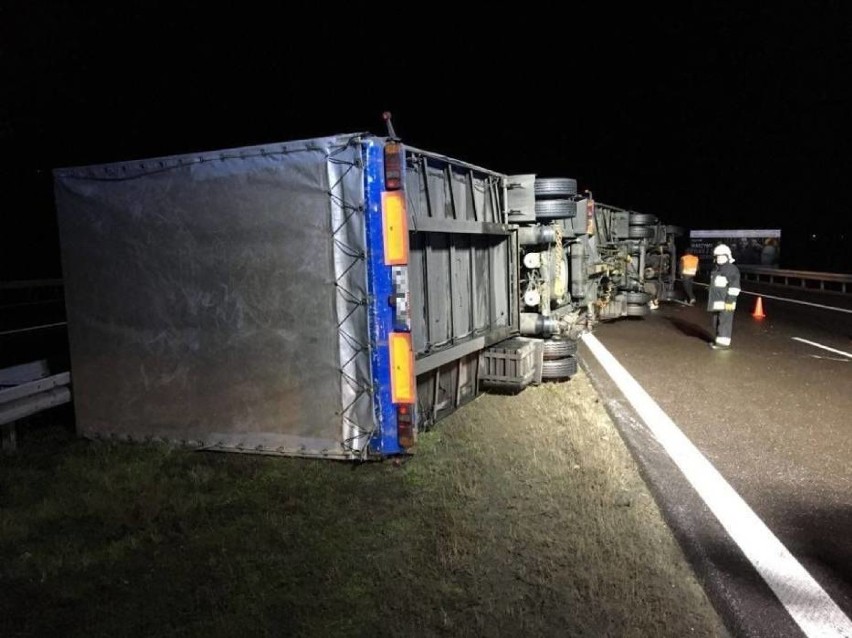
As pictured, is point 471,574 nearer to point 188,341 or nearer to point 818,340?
point 188,341

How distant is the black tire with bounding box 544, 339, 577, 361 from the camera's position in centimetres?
796

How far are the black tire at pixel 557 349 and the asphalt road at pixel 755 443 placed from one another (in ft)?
2.24

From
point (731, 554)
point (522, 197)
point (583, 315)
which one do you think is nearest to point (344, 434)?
point (731, 554)

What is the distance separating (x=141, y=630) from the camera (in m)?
3.12

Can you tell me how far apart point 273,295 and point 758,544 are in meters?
3.82

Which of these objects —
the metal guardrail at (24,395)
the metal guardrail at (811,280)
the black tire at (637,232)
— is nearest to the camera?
the metal guardrail at (24,395)

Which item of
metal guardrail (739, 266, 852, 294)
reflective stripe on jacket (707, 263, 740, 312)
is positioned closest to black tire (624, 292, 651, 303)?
reflective stripe on jacket (707, 263, 740, 312)

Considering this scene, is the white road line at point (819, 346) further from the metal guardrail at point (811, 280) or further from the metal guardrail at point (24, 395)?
the metal guardrail at point (811, 280)

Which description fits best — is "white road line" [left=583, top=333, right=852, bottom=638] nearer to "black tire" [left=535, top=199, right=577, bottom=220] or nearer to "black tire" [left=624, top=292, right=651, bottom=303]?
"black tire" [left=535, top=199, right=577, bottom=220]

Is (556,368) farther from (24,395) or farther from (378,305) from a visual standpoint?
(24,395)

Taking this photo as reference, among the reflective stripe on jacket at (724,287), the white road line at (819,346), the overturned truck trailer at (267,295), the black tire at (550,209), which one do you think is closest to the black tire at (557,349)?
the black tire at (550,209)

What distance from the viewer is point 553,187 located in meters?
8.12

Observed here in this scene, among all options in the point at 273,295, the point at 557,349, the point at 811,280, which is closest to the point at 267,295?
the point at 273,295

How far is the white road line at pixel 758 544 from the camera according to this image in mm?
3172
